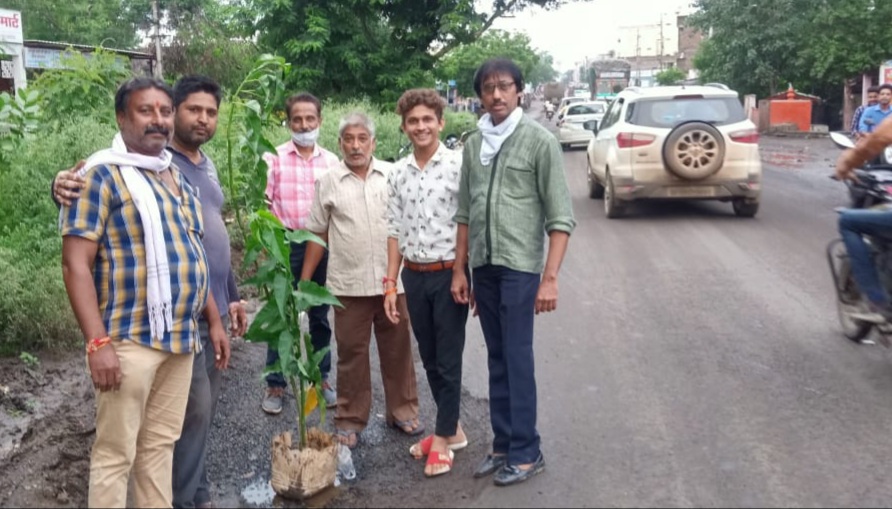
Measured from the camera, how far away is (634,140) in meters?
11.8

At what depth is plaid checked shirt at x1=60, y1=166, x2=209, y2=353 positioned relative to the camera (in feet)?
10.5

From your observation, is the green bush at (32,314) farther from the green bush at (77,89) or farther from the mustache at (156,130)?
the green bush at (77,89)

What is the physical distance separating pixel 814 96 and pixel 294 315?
38.6 metres

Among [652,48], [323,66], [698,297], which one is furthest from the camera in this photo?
[652,48]

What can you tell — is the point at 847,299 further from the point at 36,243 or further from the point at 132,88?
the point at 36,243

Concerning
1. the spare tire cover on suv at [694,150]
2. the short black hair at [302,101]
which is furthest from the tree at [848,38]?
the short black hair at [302,101]

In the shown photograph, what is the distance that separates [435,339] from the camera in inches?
184

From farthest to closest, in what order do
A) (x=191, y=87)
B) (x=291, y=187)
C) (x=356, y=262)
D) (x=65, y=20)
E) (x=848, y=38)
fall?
(x=65, y=20), (x=848, y=38), (x=291, y=187), (x=356, y=262), (x=191, y=87)

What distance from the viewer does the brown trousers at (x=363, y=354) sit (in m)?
4.94

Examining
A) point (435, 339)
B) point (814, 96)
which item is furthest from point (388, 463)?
point (814, 96)

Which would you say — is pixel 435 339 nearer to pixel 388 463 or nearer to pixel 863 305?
pixel 388 463

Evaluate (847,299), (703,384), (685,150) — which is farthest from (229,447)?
(685,150)

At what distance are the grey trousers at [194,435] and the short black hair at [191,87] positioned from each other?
0.97 meters

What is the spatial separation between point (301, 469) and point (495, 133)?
5.73 ft
